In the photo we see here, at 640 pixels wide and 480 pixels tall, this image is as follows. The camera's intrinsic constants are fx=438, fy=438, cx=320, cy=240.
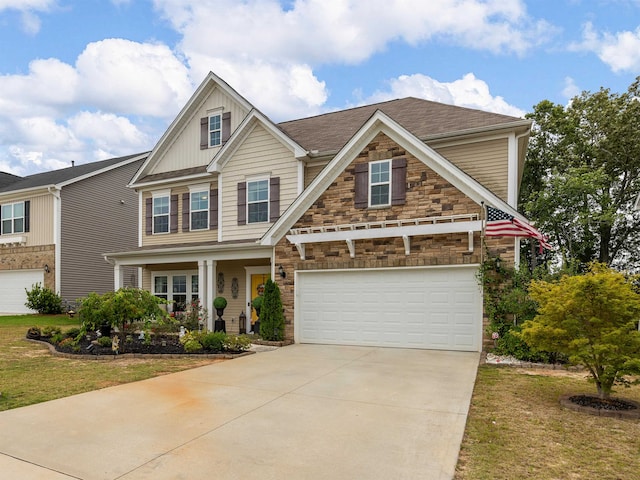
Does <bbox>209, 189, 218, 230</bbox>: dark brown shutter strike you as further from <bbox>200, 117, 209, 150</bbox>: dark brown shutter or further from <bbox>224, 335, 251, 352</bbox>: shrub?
<bbox>224, 335, 251, 352</bbox>: shrub

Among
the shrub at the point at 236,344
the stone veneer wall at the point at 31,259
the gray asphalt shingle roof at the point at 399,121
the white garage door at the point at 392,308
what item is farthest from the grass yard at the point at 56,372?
the stone veneer wall at the point at 31,259

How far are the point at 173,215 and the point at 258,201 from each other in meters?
4.25

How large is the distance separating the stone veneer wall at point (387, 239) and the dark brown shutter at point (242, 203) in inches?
115

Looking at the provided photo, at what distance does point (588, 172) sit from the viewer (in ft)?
68.7

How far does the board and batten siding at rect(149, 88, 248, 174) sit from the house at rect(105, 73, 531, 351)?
8 centimetres

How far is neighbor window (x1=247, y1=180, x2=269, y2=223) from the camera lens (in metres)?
15.2

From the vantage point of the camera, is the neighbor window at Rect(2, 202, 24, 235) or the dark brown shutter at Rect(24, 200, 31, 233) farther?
the neighbor window at Rect(2, 202, 24, 235)

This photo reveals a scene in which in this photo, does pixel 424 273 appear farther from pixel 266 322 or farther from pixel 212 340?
pixel 212 340

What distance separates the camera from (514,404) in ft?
20.0

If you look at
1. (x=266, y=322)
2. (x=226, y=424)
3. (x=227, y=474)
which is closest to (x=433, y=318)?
(x=266, y=322)

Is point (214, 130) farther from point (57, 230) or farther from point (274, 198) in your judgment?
point (57, 230)

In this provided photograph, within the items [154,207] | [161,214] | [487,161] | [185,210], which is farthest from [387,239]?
[154,207]

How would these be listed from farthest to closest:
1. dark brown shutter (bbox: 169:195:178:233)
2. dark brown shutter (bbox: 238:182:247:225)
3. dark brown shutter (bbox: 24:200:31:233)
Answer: dark brown shutter (bbox: 24:200:31:233)
dark brown shutter (bbox: 169:195:178:233)
dark brown shutter (bbox: 238:182:247:225)

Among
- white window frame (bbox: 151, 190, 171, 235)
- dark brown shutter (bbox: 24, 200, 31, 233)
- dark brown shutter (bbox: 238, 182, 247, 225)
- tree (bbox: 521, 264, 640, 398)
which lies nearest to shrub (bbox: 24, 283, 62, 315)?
dark brown shutter (bbox: 24, 200, 31, 233)
